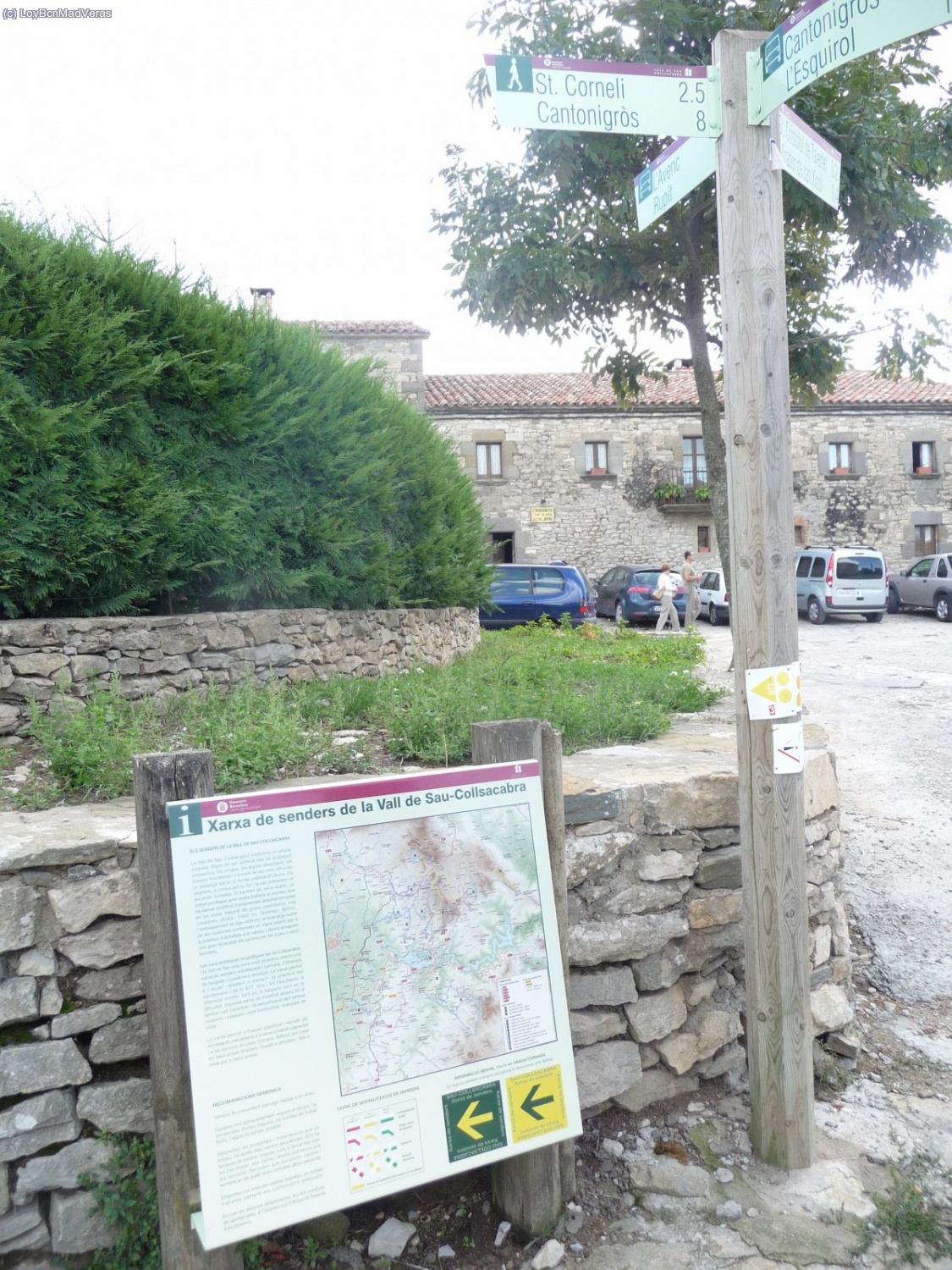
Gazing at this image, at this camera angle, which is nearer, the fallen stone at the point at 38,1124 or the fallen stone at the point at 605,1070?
the fallen stone at the point at 38,1124

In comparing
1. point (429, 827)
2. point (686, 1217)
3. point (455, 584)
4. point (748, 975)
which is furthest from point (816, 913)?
point (455, 584)

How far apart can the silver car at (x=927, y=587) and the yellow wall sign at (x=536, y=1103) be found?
19.9 metres

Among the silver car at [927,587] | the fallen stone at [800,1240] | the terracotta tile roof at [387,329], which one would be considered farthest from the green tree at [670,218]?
the terracotta tile roof at [387,329]

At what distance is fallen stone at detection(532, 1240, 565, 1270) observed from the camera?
2465 millimetres

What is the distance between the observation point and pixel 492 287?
7.89m

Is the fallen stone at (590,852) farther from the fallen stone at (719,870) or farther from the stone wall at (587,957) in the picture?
the fallen stone at (719,870)

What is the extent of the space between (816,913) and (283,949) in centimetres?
227

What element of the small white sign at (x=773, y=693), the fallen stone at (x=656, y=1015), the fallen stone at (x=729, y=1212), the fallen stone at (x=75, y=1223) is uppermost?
the small white sign at (x=773, y=693)

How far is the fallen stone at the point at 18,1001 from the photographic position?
7.82 ft

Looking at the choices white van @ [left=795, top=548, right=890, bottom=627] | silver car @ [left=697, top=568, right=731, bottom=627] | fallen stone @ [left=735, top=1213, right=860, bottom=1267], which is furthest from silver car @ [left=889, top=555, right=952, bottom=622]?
fallen stone @ [left=735, top=1213, right=860, bottom=1267]

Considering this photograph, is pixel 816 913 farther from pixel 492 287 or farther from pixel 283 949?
pixel 492 287

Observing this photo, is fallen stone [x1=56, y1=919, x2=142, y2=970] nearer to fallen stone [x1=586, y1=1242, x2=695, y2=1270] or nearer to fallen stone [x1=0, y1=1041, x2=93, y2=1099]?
fallen stone [x1=0, y1=1041, x2=93, y2=1099]

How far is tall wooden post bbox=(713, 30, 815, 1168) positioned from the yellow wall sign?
743 mm

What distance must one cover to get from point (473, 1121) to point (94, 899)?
1.13m
